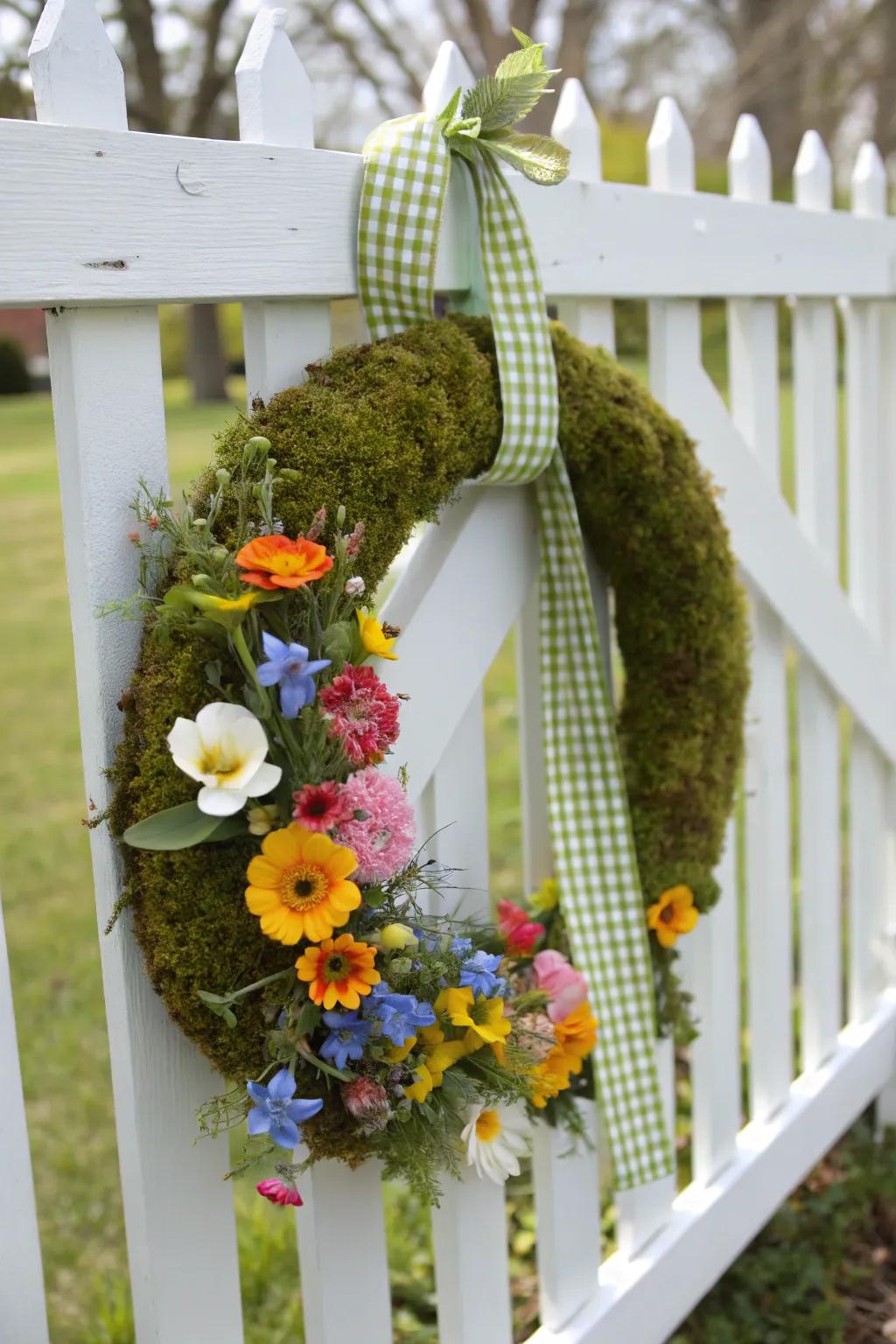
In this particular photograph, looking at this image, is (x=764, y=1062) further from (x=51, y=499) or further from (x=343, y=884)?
(x=51, y=499)

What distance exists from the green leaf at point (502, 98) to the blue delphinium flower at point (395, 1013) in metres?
0.92

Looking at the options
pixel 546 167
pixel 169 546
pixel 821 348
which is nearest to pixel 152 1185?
pixel 169 546

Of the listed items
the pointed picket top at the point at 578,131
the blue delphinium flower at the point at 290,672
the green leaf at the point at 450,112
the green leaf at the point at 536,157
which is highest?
the pointed picket top at the point at 578,131

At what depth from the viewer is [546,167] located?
131 cm

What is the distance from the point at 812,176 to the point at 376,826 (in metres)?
1.76

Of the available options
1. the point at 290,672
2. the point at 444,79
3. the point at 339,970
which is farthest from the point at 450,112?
the point at 339,970

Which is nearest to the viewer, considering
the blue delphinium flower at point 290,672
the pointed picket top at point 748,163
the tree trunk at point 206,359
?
the blue delphinium flower at point 290,672

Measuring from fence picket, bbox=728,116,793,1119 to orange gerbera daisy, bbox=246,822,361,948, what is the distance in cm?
126

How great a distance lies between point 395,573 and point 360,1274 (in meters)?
0.97

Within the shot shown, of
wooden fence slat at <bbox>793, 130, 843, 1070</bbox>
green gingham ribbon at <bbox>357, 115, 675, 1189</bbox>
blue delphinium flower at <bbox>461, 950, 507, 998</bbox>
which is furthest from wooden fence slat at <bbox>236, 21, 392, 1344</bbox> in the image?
wooden fence slat at <bbox>793, 130, 843, 1070</bbox>

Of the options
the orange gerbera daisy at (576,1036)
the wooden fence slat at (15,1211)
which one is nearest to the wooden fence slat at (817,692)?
→ the orange gerbera daisy at (576,1036)

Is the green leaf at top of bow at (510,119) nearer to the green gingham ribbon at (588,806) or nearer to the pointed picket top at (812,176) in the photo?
the green gingham ribbon at (588,806)

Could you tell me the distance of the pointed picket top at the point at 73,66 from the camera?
101cm

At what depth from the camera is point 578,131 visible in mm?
1678
